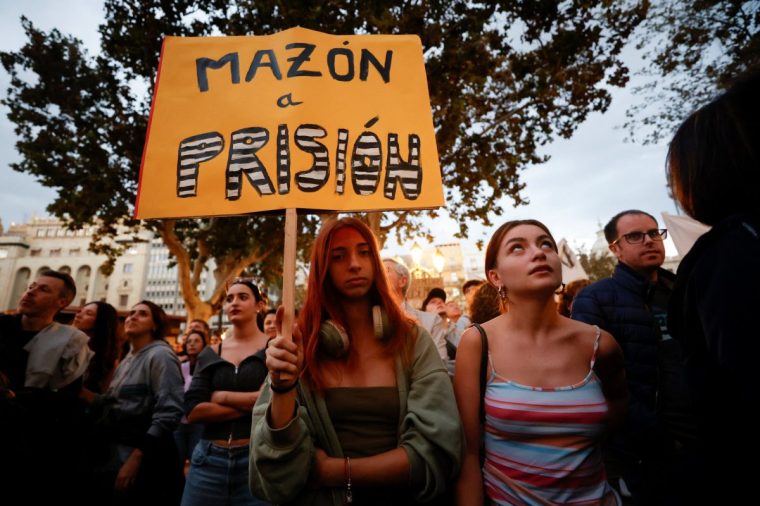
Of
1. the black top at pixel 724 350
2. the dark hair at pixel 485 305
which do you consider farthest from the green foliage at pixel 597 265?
the black top at pixel 724 350

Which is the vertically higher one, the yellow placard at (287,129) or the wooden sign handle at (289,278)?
the yellow placard at (287,129)

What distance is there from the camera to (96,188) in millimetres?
12062

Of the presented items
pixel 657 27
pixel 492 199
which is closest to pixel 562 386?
pixel 492 199

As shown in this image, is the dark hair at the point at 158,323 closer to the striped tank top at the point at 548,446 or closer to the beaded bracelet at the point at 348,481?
the beaded bracelet at the point at 348,481

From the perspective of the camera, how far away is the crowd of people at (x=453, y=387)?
3.43 feet

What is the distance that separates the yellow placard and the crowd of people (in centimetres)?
29

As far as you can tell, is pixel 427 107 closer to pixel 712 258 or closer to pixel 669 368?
pixel 712 258

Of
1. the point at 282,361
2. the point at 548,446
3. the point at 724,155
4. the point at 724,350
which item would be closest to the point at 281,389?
the point at 282,361

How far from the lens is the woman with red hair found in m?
1.37

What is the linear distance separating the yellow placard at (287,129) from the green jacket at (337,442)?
0.87m

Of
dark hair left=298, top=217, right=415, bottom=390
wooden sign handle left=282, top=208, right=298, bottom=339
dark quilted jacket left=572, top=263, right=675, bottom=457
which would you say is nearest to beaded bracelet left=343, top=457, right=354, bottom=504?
dark hair left=298, top=217, right=415, bottom=390

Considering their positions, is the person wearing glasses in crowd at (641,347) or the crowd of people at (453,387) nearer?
the crowd of people at (453,387)

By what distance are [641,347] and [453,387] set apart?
1.54 m

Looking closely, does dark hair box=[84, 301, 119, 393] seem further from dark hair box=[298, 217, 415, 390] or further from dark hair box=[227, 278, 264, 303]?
dark hair box=[298, 217, 415, 390]
